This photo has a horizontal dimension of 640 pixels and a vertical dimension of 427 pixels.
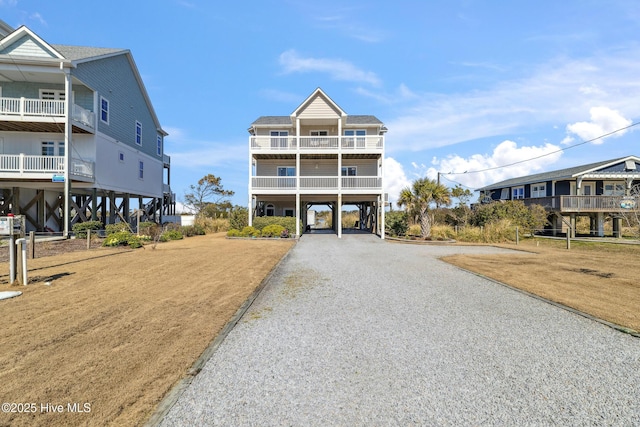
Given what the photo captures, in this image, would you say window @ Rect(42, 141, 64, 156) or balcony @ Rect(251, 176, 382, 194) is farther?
balcony @ Rect(251, 176, 382, 194)

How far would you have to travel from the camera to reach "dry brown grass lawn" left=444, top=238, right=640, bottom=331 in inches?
238

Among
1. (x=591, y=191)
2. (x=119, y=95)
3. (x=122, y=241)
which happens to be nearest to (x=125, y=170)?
(x=119, y=95)

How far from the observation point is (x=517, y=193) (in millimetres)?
33375

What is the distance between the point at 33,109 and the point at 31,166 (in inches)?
125

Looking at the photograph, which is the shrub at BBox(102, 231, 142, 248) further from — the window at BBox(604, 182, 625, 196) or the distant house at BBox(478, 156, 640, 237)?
the window at BBox(604, 182, 625, 196)

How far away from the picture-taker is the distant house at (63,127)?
17.6 meters

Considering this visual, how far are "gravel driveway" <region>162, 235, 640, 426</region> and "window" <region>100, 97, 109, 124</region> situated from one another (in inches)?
818

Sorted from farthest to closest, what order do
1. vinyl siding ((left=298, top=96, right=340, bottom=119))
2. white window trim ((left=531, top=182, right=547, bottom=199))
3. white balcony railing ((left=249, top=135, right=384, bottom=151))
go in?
1. white window trim ((left=531, top=182, right=547, bottom=199))
2. vinyl siding ((left=298, top=96, right=340, bottom=119))
3. white balcony railing ((left=249, top=135, right=384, bottom=151))

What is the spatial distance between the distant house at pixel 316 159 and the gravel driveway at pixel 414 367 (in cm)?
1657

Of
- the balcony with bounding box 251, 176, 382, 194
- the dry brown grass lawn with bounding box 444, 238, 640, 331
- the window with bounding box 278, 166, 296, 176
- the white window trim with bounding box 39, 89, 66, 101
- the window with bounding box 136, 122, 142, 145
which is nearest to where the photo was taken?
the dry brown grass lawn with bounding box 444, 238, 640, 331

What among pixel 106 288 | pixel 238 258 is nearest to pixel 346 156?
pixel 238 258

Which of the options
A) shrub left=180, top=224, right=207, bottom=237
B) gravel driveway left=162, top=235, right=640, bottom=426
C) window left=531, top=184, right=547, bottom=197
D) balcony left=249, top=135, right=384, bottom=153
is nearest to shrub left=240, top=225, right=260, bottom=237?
shrub left=180, top=224, right=207, bottom=237

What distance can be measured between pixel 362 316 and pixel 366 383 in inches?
89.0

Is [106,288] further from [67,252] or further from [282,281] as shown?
[67,252]
